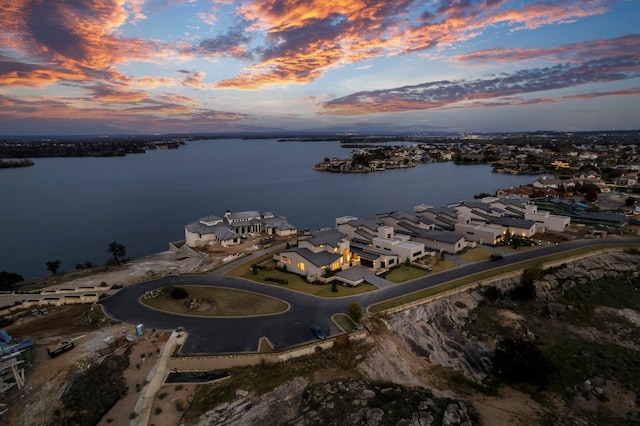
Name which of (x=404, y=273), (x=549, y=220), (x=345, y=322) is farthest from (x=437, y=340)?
(x=549, y=220)

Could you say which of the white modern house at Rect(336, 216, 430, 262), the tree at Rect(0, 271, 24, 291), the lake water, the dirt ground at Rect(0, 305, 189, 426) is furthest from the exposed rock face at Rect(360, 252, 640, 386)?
the lake water

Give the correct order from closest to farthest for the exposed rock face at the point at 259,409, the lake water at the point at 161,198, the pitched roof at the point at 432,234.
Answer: the exposed rock face at the point at 259,409
the pitched roof at the point at 432,234
the lake water at the point at 161,198

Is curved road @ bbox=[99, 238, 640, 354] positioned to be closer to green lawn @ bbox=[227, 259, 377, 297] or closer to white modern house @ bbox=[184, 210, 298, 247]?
green lawn @ bbox=[227, 259, 377, 297]

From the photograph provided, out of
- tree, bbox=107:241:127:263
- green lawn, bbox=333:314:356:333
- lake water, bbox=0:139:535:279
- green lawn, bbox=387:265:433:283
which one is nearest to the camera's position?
green lawn, bbox=333:314:356:333

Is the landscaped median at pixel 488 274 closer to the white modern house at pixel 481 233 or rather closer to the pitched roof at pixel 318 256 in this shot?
the white modern house at pixel 481 233

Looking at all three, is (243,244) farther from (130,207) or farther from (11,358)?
(130,207)

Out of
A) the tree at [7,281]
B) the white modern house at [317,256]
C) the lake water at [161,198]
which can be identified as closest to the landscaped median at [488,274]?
the white modern house at [317,256]

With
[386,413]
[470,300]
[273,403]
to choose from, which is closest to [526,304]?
[470,300]
